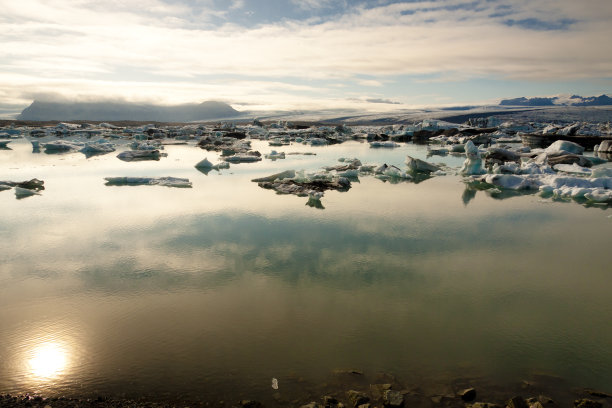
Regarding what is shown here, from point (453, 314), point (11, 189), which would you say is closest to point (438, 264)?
point (453, 314)

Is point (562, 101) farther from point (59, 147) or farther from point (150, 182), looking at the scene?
point (150, 182)

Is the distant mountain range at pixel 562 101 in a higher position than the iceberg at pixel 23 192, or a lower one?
higher

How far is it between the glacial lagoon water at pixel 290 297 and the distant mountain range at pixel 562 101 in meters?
199

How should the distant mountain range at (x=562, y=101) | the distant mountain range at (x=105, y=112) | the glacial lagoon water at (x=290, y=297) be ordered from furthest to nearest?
1. the distant mountain range at (x=562, y=101)
2. the distant mountain range at (x=105, y=112)
3. the glacial lagoon water at (x=290, y=297)

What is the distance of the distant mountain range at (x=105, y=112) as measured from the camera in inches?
4469

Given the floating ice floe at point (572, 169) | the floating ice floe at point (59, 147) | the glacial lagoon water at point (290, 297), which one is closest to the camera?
the glacial lagoon water at point (290, 297)

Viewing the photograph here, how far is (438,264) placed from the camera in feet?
18.1

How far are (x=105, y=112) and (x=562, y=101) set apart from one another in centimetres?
20613

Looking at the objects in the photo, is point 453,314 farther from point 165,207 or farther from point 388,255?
point 165,207

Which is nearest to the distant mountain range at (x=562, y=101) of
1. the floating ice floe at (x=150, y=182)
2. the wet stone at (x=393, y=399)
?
the floating ice floe at (x=150, y=182)

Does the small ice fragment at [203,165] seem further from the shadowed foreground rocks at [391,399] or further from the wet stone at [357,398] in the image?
the wet stone at [357,398]

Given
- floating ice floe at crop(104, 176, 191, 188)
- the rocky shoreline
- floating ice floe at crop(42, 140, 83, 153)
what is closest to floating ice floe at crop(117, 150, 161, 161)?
floating ice floe at crop(42, 140, 83, 153)

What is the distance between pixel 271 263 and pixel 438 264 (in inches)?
97.1

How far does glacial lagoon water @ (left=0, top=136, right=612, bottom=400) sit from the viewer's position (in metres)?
3.25
